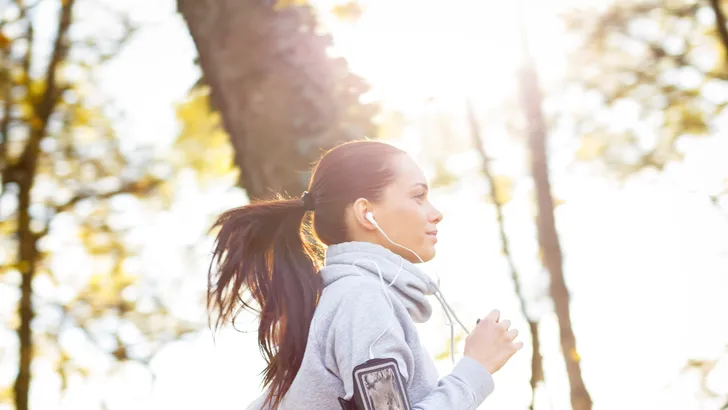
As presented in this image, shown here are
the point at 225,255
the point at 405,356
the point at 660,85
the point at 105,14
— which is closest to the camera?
the point at 405,356

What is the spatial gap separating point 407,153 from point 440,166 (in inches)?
351

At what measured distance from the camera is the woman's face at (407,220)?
260 centimetres

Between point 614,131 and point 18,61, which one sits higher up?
point 18,61

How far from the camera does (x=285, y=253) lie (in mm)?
2684

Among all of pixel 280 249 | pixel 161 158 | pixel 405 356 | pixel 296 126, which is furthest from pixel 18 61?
pixel 405 356

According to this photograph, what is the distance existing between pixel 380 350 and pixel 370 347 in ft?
0.09

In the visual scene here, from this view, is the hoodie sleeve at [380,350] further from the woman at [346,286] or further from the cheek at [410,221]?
the cheek at [410,221]

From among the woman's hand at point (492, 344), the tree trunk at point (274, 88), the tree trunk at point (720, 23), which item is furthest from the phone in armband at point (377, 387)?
the tree trunk at point (720, 23)

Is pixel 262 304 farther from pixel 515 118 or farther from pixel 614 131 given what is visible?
pixel 515 118

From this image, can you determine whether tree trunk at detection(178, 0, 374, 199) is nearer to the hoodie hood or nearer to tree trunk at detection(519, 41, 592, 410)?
the hoodie hood

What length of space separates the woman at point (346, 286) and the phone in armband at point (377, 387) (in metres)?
0.03

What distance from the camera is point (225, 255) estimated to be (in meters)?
2.78

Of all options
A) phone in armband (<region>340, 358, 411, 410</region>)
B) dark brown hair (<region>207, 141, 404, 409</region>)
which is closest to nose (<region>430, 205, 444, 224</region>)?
dark brown hair (<region>207, 141, 404, 409</region>)

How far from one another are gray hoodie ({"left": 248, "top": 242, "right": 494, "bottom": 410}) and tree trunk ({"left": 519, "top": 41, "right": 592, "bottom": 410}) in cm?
580
